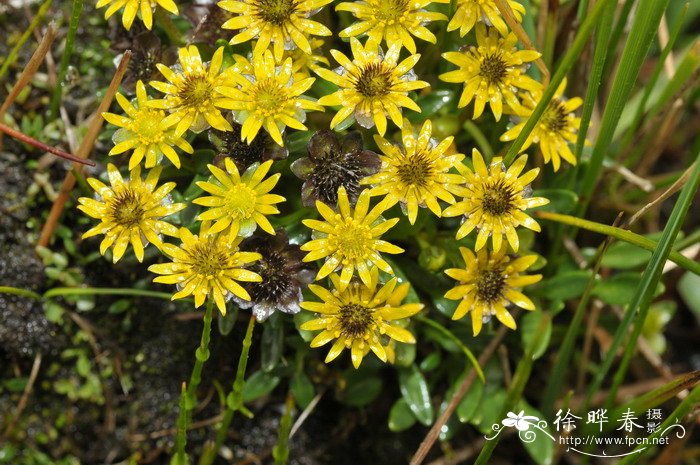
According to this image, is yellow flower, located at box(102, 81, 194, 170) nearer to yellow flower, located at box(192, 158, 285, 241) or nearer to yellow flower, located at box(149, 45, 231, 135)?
yellow flower, located at box(149, 45, 231, 135)

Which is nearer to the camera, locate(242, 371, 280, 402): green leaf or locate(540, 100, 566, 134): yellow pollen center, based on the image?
locate(540, 100, 566, 134): yellow pollen center

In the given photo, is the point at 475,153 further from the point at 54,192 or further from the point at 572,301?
the point at 54,192

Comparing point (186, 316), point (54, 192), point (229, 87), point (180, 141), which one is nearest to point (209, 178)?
point (180, 141)

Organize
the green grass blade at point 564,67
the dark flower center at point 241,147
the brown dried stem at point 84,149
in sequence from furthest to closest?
the brown dried stem at point 84,149 < the dark flower center at point 241,147 < the green grass blade at point 564,67

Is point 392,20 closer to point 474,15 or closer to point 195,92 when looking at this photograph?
point 474,15

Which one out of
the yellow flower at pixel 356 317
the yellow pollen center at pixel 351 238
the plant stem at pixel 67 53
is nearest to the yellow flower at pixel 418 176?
the yellow pollen center at pixel 351 238

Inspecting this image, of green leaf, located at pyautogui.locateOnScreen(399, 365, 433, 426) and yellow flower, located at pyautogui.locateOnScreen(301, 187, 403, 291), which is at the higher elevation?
yellow flower, located at pyautogui.locateOnScreen(301, 187, 403, 291)

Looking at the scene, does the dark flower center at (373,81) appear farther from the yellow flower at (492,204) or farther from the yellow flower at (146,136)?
the yellow flower at (146,136)

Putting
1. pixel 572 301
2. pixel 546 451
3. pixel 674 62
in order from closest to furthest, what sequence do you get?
1. pixel 546 451
2. pixel 572 301
3. pixel 674 62

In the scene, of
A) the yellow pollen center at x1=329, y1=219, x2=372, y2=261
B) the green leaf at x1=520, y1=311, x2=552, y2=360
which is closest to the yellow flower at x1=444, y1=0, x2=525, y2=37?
the yellow pollen center at x1=329, y1=219, x2=372, y2=261
